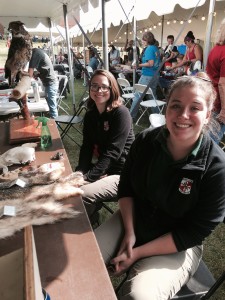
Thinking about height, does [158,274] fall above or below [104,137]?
below

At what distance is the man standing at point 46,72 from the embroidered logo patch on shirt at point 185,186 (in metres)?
3.27

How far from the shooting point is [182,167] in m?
1.09

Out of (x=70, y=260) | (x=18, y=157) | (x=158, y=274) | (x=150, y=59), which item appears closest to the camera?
(x=70, y=260)

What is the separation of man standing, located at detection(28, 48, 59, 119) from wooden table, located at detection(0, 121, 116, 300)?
3274 mm

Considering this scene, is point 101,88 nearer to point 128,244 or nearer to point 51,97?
point 128,244

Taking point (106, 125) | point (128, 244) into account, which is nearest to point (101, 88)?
point (106, 125)

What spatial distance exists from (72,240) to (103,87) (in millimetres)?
1231

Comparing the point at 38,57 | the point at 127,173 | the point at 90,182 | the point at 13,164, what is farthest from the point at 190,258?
the point at 38,57

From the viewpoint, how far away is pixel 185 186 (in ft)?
3.62

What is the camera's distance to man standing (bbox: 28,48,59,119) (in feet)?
13.0

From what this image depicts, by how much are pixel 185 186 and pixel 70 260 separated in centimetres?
57

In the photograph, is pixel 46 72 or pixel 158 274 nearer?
pixel 158 274

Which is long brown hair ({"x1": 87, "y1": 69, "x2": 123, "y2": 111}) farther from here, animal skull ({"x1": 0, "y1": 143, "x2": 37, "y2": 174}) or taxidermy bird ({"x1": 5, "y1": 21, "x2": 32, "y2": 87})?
animal skull ({"x1": 0, "y1": 143, "x2": 37, "y2": 174})

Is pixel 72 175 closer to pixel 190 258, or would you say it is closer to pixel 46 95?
pixel 190 258
